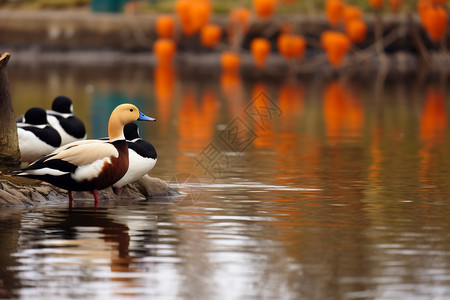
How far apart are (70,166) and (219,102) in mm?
17743

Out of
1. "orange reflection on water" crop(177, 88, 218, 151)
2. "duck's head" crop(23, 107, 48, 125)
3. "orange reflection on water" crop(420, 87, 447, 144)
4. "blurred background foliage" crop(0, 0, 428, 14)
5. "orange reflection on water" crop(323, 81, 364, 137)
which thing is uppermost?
"blurred background foliage" crop(0, 0, 428, 14)

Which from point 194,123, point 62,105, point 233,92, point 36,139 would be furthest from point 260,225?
point 233,92

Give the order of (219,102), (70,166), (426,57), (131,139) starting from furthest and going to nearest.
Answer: (426,57) < (219,102) < (131,139) < (70,166)

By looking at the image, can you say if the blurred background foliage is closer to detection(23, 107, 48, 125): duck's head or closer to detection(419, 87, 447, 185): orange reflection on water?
detection(419, 87, 447, 185): orange reflection on water

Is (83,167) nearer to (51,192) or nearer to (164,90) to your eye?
(51,192)

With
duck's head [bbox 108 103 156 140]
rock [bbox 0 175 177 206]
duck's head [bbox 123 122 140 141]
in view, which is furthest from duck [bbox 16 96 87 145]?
duck's head [bbox 108 103 156 140]

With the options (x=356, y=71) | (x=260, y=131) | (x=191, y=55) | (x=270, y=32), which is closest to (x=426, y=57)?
(x=356, y=71)

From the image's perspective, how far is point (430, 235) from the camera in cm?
1069

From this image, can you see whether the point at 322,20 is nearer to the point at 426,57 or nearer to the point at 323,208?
the point at 426,57

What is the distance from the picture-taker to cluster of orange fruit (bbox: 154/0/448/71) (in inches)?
1689

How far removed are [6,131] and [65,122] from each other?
157 cm

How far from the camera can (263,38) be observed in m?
49.1

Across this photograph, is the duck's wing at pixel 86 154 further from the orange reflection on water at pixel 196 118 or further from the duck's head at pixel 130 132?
the orange reflection on water at pixel 196 118

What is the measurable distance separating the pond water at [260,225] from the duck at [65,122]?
113cm
